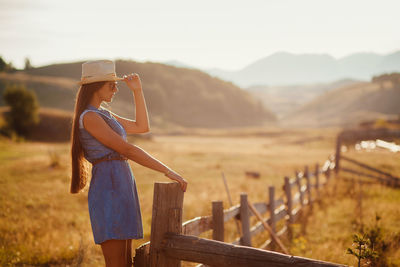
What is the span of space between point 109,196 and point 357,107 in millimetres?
180072

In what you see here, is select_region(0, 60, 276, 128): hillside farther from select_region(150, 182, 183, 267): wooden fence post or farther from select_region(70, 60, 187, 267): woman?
select_region(150, 182, 183, 267): wooden fence post

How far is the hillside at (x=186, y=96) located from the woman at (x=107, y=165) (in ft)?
357

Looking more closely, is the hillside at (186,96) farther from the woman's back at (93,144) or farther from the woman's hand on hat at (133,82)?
the woman's back at (93,144)

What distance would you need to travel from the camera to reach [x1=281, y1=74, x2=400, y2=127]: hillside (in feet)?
460

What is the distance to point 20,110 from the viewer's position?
118 feet

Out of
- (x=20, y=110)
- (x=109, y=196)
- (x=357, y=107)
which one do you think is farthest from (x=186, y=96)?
(x=109, y=196)

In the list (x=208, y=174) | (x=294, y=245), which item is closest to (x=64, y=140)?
(x=208, y=174)

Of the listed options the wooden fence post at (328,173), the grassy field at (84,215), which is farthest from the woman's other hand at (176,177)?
the wooden fence post at (328,173)

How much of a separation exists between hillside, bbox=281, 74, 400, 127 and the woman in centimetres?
13143

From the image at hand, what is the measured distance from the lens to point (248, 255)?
2.23m

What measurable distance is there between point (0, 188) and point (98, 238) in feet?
31.1

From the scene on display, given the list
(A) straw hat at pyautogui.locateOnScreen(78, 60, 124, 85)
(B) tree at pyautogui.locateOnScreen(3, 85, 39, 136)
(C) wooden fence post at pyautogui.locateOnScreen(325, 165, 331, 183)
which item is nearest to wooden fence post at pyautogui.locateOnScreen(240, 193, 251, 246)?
(A) straw hat at pyautogui.locateOnScreen(78, 60, 124, 85)

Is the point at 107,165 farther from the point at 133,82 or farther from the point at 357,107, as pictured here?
the point at 357,107

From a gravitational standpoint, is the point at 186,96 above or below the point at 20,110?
above
